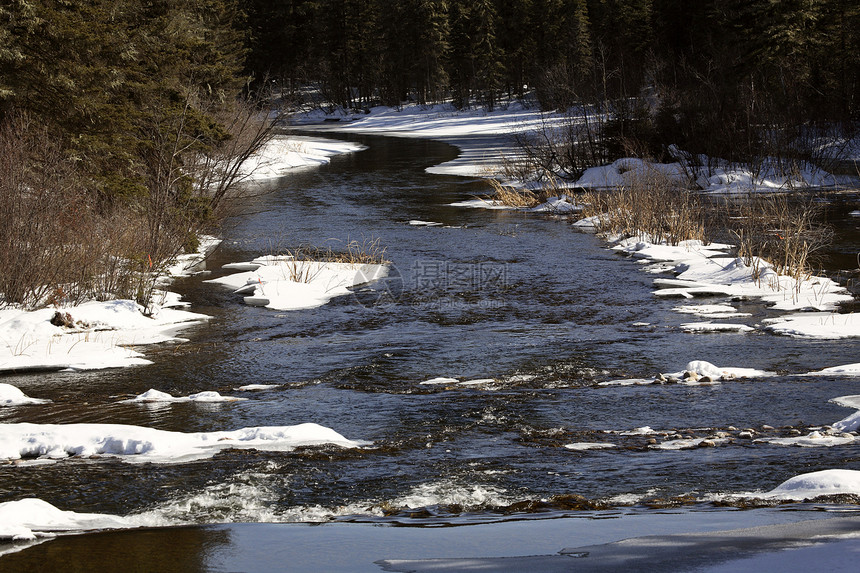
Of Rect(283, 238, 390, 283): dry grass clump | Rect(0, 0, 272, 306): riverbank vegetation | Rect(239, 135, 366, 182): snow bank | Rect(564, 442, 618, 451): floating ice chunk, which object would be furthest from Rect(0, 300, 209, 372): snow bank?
Rect(239, 135, 366, 182): snow bank

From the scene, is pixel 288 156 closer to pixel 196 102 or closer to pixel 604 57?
pixel 604 57

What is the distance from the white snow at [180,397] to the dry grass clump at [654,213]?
1237cm

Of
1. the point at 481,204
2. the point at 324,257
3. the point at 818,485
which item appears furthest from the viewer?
the point at 481,204

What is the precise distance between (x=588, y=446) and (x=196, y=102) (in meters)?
17.4

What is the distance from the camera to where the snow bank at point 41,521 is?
5.78 m

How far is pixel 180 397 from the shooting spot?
9789 millimetres

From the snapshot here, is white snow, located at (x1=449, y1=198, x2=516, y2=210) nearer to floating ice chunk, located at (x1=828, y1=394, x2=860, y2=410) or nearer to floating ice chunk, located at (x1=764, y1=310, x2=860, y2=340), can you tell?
floating ice chunk, located at (x1=764, y1=310, x2=860, y2=340)

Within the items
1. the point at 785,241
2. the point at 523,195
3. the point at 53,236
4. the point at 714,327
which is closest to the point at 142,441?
the point at 53,236

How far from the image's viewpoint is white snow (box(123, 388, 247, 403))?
9609 mm

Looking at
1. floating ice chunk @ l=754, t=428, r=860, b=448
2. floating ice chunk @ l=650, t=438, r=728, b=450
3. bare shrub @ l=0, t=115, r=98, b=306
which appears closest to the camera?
floating ice chunk @ l=754, t=428, r=860, b=448

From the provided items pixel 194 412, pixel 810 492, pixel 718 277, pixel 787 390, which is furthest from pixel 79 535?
pixel 718 277

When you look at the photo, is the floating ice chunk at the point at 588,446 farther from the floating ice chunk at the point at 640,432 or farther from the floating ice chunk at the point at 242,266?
the floating ice chunk at the point at 242,266

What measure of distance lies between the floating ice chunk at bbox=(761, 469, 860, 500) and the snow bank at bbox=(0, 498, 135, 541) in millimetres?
4588

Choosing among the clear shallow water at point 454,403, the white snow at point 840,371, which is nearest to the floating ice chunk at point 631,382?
the clear shallow water at point 454,403
